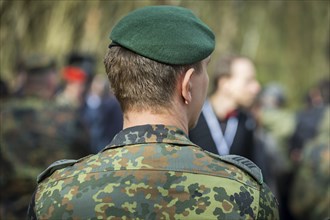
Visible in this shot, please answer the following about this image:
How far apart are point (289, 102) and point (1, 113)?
22.2 feet

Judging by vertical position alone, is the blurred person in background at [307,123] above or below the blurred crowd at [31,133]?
below

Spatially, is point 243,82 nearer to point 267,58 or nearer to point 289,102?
point 267,58

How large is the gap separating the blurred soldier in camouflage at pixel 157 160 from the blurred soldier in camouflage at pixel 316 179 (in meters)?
3.90

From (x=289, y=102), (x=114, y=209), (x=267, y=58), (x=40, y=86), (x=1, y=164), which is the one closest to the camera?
(x=114, y=209)

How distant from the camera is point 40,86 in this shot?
654 cm

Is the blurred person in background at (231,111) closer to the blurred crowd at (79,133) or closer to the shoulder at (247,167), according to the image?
the blurred crowd at (79,133)

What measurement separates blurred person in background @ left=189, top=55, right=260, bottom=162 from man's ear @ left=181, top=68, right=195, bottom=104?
2228 mm

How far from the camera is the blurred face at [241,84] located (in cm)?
561

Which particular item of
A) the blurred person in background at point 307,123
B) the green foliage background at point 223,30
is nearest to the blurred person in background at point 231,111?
the green foliage background at point 223,30

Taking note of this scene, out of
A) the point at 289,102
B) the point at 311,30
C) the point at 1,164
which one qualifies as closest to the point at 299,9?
A: the point at 311,30

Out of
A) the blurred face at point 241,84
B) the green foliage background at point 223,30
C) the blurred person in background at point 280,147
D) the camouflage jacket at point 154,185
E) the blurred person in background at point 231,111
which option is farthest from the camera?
the blurred person in background at point 280,147

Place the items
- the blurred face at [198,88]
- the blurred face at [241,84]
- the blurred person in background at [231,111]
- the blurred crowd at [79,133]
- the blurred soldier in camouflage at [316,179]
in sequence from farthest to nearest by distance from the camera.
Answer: the blurred soldier in camouflage at [316,179] → the blurred face at [241,84] → the blurred crowd at [79,133] → the blurred person in background at [231,111] → the blurred face at [198,88]

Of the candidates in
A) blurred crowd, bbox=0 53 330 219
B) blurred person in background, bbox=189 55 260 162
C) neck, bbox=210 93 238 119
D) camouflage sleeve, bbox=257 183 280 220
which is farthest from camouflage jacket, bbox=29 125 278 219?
neck, bbox=210 93 238 119

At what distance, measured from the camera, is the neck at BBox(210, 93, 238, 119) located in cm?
546
